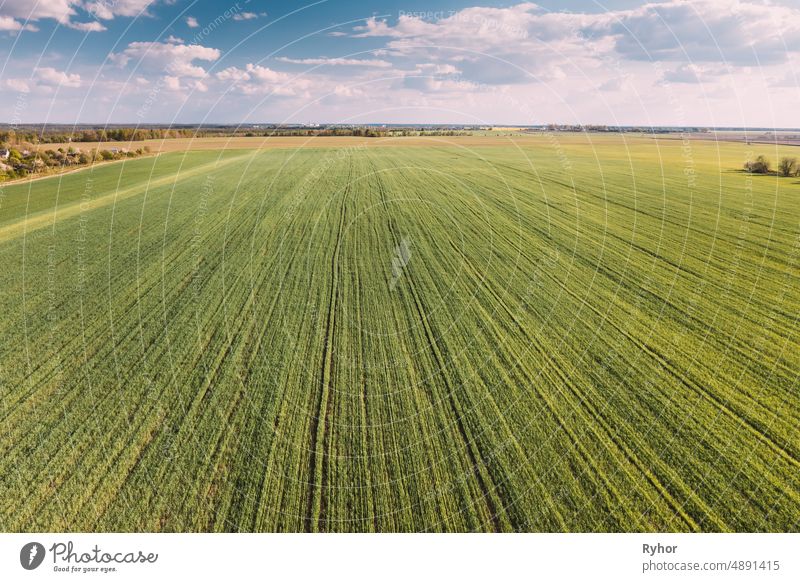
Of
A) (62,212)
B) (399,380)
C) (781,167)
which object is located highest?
(781,167)

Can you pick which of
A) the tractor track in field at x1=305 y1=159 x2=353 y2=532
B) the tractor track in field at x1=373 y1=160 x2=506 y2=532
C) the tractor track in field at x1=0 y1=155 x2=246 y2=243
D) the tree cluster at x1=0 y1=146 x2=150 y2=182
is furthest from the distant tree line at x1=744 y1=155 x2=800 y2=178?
the tree cluster at x1=0 y1=146 x2=150 y2=182

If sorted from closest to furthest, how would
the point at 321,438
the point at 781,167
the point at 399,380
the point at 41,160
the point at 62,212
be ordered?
the point at 321,438 < the point at 399,380 < the point at 62,212 < the point at 781,167 < the point at 41,160

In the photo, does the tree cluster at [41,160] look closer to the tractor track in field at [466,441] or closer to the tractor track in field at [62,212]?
the tractor track in field at [62,212]

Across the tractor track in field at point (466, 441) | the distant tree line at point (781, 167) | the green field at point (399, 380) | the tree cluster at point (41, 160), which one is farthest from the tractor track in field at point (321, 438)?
the distant tree line at point (781, 167)

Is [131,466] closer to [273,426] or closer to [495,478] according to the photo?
[273,426]

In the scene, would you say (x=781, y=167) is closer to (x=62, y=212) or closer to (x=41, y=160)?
(x=62, y=212)

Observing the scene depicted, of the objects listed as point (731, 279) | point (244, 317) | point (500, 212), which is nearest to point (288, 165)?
point (500, 212)

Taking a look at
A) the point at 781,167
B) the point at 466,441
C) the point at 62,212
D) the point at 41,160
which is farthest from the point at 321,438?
the point at 781,167

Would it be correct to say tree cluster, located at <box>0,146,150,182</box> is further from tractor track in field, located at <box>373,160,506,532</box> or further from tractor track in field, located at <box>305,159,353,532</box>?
tractor track in field, located at <box>373,160,506,532</box>
